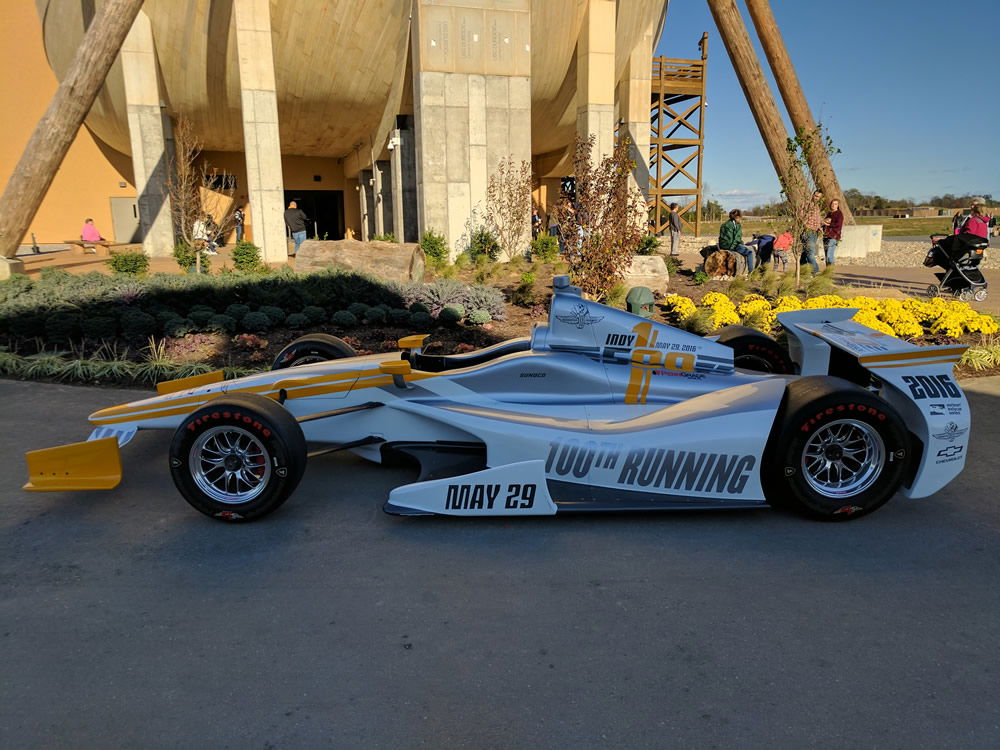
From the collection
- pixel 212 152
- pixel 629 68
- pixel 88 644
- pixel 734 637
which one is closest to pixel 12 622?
pixel 88 644

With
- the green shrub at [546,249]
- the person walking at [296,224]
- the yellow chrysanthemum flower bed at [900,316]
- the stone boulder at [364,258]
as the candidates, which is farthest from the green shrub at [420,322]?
the person walking at [296,224]

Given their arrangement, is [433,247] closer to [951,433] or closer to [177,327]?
[177,327]

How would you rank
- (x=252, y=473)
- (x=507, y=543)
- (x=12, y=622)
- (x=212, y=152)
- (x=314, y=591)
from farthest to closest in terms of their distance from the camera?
1. (x=212, y=152)
2. (x=252, y=473)
3. (x=507, y=543)
4. (x=314, y=591)
5. (x=12, y=622)

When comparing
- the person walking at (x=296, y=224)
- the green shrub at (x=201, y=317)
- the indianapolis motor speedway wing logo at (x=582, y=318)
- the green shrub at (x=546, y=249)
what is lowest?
the green shrub at (x=201, y=317)

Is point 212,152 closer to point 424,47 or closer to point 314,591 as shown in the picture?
point 424,47

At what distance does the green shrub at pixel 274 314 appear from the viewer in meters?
9.04

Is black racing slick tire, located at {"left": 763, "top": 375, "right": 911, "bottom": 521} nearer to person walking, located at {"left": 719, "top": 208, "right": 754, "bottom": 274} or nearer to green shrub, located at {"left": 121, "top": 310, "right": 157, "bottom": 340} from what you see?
green shrub, located at {"left": 121, "top": 310, "right": 157, "bottom": 340}

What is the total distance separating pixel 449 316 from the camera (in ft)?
30.9

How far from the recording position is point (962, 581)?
10.6 feet

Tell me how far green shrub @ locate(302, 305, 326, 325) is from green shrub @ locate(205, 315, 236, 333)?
948 millimetres

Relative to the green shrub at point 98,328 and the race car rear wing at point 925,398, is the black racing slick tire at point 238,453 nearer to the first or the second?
the race car rear wing at point 925,398

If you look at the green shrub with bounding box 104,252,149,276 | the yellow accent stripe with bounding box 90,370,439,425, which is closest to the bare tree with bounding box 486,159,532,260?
the green shrub with bounding box 104,252,149,276

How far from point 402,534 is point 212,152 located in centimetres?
3077

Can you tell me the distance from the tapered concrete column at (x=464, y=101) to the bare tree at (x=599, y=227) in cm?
842
